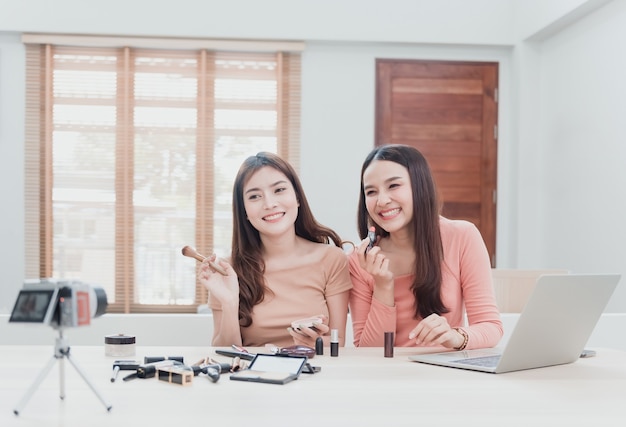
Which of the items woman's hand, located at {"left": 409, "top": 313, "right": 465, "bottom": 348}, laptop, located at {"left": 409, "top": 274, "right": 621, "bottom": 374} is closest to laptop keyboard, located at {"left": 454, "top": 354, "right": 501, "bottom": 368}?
laptop, located at {"left": 409, "top": 274, "right": 621, "bottom": 374}

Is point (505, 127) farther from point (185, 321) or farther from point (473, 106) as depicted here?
point (185, 321)

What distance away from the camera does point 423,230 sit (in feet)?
6.70

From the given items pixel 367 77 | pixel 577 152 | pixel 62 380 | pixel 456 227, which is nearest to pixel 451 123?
pixel 367 77

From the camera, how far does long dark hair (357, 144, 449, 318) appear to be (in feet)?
6.57

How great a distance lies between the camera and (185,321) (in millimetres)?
2367

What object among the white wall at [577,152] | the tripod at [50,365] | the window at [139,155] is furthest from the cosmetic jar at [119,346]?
the window at [139,155]

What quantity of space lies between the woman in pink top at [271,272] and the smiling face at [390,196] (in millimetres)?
192

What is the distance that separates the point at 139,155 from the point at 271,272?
129 inches

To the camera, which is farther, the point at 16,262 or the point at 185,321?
the point at 16,262

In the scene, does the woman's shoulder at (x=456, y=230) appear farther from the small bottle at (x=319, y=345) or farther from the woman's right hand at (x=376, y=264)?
the small bottle at (x=319, y=345)

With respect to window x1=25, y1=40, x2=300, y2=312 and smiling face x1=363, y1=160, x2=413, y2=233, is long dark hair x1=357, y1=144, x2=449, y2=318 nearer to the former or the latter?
smiling face x1=363, y1=160, x2=413, y2=233

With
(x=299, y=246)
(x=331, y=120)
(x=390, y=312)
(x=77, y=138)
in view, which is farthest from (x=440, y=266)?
(x=77, y=138)

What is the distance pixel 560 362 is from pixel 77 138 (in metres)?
4.26

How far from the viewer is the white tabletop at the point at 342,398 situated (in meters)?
1.11
